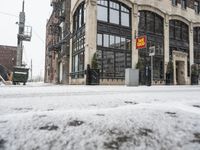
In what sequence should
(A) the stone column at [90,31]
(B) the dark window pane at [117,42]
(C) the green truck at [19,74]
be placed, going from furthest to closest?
(B) the dark window pane at [117,42] < (A) the stone column at [90,31] < (C) the green truck at [19,74]

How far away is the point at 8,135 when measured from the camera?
126 centimetres

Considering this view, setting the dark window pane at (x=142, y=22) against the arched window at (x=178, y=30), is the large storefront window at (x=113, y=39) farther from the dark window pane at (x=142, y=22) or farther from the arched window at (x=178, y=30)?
the arched window at (x=178, y=30)

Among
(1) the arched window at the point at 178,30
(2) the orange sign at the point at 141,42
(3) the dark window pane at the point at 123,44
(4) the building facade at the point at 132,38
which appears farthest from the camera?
(1) the arched window at the point at 178,30

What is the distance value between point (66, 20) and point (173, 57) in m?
13.0

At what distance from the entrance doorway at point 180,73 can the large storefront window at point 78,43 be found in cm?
1197

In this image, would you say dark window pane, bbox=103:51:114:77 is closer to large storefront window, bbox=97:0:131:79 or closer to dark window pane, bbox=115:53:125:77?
large storefront window, bbox=97:0:131:79

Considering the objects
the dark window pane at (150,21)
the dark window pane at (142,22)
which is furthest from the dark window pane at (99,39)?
the dark window pane at (150,21)

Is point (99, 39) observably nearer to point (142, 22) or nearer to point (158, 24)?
point (142, 22)

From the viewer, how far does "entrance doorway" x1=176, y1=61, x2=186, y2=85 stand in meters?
20.6

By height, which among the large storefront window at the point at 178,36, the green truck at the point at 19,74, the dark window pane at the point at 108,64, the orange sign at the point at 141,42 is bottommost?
the green truck at the point at 19,74

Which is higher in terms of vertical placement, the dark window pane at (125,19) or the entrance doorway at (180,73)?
the dark window pane at (125,19)

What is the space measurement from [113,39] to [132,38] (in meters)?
2.24

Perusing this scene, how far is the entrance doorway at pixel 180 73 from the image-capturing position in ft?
67.7

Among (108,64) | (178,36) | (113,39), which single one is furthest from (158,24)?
(108,64)
